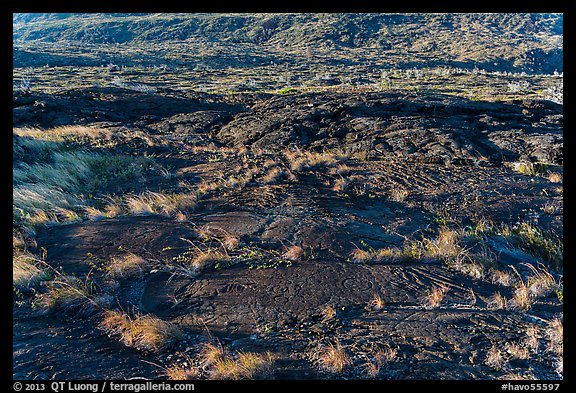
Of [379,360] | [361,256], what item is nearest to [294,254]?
[361,256]

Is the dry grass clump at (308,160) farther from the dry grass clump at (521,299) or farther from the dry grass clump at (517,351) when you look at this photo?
the dry grass clump at (517,351)

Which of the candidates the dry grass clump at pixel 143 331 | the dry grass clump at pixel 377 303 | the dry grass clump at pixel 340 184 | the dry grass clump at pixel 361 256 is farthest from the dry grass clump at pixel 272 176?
the dry grass clump at pixel 143 331

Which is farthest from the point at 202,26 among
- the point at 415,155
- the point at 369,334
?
the point at 369,334

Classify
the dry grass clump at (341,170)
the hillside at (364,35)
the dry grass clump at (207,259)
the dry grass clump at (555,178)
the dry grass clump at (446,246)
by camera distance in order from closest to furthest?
the dry grass clump at (207,259) < the dry grass clump at (446,246) < the dry grass clump at (555,178) < the dry grass clump at (341,170) < the hillside at (364,35)

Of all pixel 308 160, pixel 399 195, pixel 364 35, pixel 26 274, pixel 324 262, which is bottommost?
pixel 399 195

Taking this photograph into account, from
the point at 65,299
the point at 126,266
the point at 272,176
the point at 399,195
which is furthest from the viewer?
the point at 272,176

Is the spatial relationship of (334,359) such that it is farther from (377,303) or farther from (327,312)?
(377,303)
